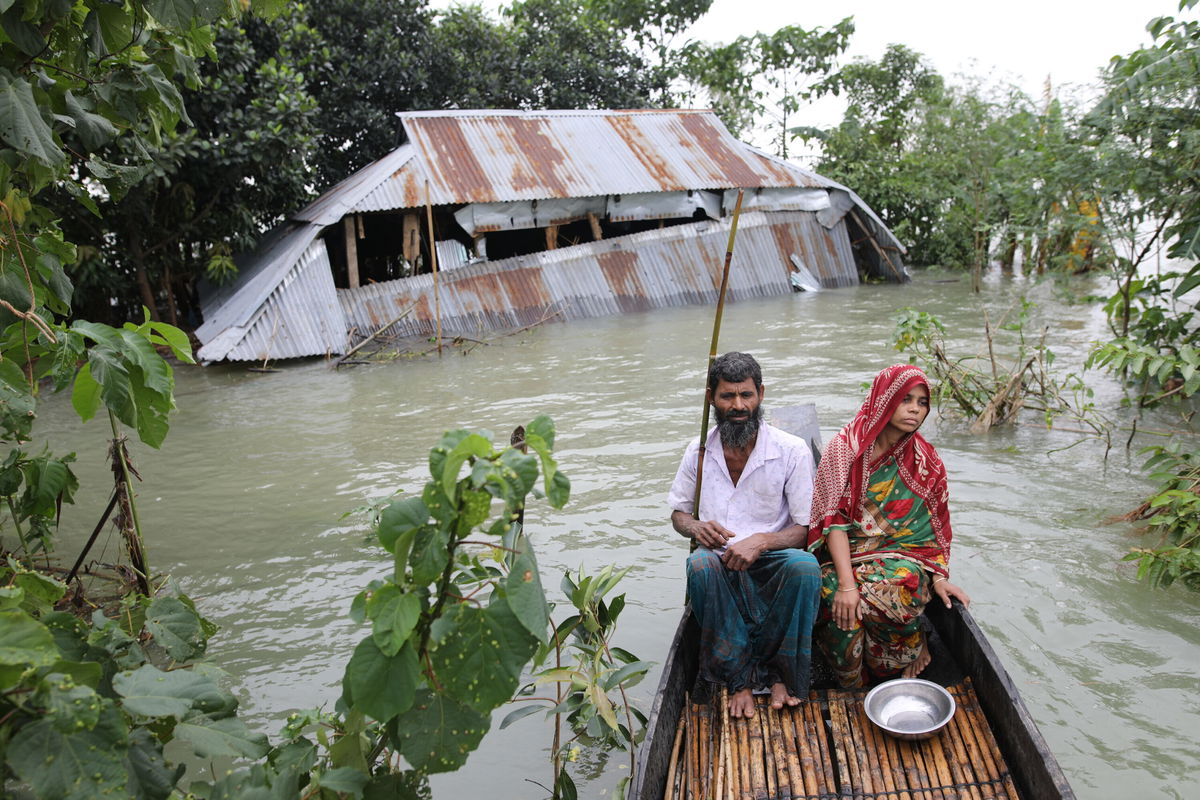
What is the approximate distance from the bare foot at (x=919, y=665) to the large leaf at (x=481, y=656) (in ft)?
7.18

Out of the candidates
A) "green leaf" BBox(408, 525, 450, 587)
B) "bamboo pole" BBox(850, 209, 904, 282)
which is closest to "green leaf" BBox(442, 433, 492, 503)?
"green leaf" BBox(408, 525, 450, 587)

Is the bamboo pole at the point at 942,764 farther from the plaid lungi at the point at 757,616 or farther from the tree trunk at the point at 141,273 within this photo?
the tree trunk at the point at 141,273

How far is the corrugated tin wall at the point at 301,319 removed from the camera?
11.9m

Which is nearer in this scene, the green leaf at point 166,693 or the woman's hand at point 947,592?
the green leaf at point 166,693

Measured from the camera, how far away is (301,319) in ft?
40.4

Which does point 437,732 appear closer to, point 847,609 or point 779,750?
point 779,750

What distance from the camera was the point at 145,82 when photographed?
2859mm

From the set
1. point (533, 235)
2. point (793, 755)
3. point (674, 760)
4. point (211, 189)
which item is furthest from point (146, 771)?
point (533, 235)

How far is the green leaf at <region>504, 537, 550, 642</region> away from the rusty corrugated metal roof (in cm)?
1213

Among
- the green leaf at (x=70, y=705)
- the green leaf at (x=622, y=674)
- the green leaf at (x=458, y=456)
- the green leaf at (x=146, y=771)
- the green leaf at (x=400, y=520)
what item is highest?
the green leaf at (x=458, y=456)

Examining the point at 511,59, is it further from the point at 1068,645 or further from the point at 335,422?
the point at 1068,645

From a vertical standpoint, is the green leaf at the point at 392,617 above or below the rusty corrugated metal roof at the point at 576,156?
below

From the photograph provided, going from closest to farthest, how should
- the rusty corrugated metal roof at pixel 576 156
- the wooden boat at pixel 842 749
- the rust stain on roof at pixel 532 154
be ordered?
the wooden boat at pixel 842 749
the rusty corrugated metal roof at pixel 576 156
the rust stain on roof at pixel 532 154

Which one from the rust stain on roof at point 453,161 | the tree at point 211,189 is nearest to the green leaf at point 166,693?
the tree at point 211,189
